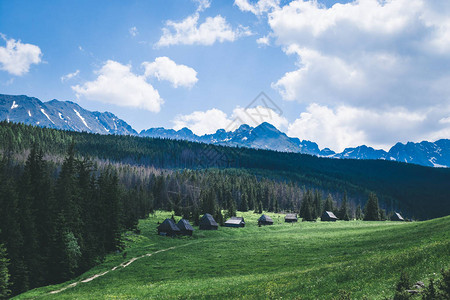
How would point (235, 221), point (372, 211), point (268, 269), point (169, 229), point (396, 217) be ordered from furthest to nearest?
point (396, 217) < point (372, 211) < point (235, 221) < point (169, 229) < point (268, 269)

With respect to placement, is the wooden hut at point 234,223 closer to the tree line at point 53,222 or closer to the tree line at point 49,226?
the tree line at point 53,222

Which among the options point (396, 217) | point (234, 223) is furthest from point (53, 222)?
point (396, 217)

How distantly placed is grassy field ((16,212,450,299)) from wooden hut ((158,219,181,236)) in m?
7.71

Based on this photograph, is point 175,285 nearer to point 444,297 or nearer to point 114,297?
point 114,297

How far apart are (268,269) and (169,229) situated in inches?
2052

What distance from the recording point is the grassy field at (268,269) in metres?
21.0

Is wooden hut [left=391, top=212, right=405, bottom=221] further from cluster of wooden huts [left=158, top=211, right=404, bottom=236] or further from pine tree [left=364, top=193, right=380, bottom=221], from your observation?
cluster of wooden huts [left=158, top=211, right=404, bottom=236]

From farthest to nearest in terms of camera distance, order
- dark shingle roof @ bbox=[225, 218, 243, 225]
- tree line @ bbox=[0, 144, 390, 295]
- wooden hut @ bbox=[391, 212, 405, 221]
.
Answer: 1. wooden hut @ bbox=[391, 212, 405, 221]
2. dark shingle roof @ bbox=[225, 218, 243, 225]
3. tree line @ bbox=[0, 144, 390, 295]

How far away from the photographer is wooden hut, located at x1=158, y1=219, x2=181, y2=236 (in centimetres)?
8438

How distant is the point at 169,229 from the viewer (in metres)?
84.6

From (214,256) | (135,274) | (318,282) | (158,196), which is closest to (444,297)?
(318,282)

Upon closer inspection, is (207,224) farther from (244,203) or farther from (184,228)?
(244,203)

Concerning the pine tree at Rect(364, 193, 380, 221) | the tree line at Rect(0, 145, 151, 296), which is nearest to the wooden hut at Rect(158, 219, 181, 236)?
the tree line at Rect(0, 145, 151, 296)

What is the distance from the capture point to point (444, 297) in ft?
37.9
